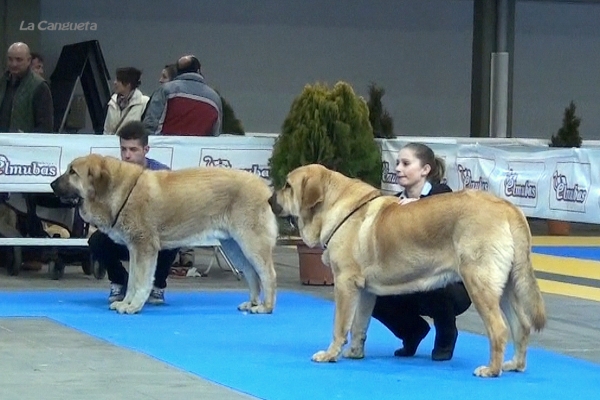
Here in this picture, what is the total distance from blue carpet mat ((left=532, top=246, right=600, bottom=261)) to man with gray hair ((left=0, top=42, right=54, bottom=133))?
6460 mm

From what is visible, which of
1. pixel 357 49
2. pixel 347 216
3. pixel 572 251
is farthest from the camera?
pixel 357 49

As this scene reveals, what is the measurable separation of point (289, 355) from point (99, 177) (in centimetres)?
261

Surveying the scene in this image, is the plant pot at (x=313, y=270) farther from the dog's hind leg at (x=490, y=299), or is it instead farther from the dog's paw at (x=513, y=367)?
the dog's hind leg at (x=490, y=299)

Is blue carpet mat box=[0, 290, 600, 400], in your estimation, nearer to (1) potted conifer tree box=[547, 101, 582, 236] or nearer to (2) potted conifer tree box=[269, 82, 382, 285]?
(2) potted conifer tree box=[269, 82, 382, 285]

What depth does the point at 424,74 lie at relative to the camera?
2408 cm

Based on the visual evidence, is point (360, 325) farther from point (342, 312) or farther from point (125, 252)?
point (125, 252)

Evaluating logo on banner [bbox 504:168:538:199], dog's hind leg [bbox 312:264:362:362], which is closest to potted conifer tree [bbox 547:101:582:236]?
logo on banner [bbox 504:168:538:199]

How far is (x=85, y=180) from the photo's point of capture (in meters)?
9.69

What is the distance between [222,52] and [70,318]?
13.9m

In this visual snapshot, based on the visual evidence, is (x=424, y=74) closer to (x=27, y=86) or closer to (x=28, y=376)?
(x=27, y=86)

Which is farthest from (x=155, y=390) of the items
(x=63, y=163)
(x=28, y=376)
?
(x=63, y=163)

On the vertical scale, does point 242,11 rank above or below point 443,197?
above

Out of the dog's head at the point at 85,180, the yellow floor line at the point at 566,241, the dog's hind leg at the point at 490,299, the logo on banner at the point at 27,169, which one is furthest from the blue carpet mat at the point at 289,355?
the yellow floor line at the point at 566,241

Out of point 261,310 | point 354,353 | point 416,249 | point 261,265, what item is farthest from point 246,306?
point 416,249
